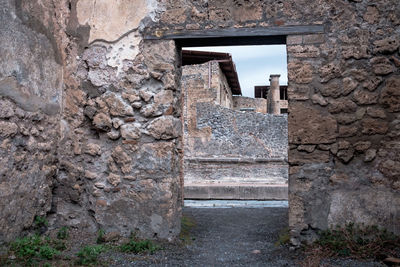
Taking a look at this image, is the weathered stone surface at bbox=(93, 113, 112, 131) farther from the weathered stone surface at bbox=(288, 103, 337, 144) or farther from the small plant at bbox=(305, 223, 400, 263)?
the small plant at bbox=(305, 223, 400, 263)

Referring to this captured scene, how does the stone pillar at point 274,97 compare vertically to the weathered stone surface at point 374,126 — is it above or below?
above

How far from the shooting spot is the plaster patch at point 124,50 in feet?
13.2

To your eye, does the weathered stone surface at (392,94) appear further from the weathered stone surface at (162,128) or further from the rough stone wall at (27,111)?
the rough stone wall at (27,111)

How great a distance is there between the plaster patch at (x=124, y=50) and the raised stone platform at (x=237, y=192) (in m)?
4.45

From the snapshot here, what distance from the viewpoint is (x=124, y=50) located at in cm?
404

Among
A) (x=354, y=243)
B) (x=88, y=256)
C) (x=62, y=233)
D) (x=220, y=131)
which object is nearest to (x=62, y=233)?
(x=62, y=233)

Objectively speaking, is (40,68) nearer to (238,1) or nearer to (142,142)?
(142,142)

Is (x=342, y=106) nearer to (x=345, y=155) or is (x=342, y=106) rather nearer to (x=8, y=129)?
(x=345, y=155)

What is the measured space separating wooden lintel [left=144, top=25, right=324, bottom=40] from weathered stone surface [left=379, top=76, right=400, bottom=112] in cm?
83

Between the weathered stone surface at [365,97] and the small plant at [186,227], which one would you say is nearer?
the weathered stone surface at [365,97]

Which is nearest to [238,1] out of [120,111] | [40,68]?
[120,111]

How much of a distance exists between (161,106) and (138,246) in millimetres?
1427

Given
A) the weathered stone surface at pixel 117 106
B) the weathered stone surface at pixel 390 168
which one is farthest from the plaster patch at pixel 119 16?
the weathered stone surface at pixel 390 168

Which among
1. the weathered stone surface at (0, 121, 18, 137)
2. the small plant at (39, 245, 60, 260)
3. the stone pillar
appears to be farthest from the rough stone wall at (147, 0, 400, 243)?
the stone pillar
